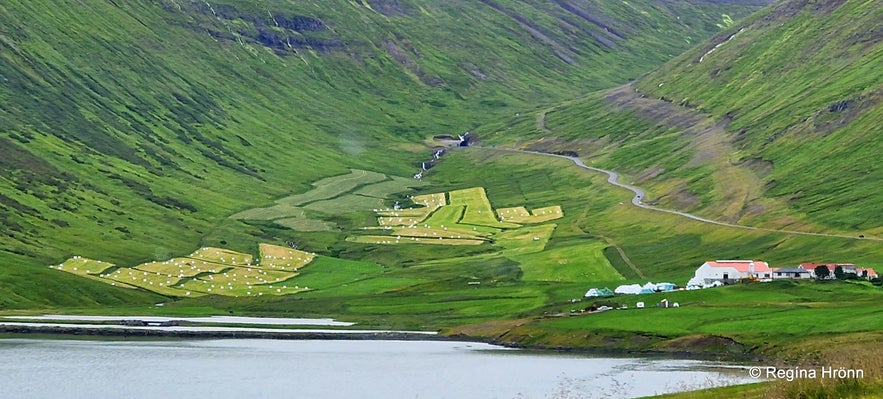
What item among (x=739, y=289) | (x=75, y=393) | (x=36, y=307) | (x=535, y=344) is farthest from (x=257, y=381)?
(x=36, y=307)

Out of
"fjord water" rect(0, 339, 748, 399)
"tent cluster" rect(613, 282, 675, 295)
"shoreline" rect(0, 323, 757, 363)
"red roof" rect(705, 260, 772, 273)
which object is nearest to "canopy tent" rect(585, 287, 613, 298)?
"tent cluster" rect(613, 282, 675, 295)

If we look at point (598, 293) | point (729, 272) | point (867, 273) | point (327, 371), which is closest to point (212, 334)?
point (327, 371)

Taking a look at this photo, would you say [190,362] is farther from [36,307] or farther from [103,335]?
[36,307]

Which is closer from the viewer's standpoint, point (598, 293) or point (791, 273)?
point (598, 293)

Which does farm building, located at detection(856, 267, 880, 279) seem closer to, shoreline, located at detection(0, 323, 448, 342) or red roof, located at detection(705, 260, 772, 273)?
red roof, located at detection(705, 260, 772, 273)

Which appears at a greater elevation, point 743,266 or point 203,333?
point 743,266

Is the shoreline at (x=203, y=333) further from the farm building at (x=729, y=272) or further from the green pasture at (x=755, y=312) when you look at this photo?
the farm building at (x=729, y=272)

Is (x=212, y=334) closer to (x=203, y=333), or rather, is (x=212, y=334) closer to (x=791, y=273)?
(x=203, y=333)

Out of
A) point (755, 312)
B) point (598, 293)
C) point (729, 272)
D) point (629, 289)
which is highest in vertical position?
point (729, 272)
